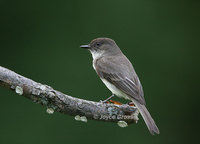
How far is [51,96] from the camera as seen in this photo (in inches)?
154

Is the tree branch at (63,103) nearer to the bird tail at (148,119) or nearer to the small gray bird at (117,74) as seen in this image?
the bird tail at (148,119)

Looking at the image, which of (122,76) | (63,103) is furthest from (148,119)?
(63,103)

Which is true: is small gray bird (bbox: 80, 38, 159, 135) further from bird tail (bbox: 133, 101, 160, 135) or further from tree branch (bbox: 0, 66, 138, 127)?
tree branch (bbox: 0, 66, 138, 127)

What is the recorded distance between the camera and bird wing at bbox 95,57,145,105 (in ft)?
17.1

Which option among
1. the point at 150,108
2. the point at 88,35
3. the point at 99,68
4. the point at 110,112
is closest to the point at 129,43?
the point at 88,35

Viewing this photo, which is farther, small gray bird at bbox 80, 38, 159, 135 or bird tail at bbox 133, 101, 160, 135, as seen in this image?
small gray bird at bbox 80, 38, 159, 135

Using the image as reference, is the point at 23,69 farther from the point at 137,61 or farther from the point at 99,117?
the point at 99,117

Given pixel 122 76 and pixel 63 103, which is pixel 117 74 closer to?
pixel 122 76

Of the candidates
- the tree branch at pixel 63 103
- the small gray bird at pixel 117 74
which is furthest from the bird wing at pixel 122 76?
the tree branch at pixel 63 103

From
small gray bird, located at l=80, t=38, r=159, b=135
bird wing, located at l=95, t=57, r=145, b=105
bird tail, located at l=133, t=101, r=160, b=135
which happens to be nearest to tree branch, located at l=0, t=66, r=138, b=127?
bird tail, located at l=133, t=101, r=160, b=135

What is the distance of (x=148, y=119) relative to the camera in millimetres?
4645

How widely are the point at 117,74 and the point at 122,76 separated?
0.11 metres

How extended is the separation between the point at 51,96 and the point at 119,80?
178cm

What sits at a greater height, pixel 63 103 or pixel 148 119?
pixel 63 103
